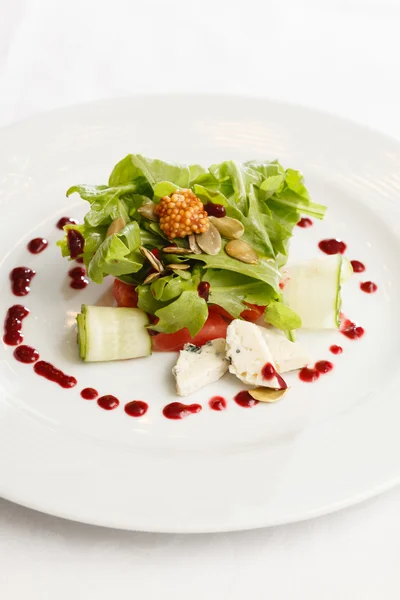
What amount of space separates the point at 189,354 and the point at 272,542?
1073 millimetres

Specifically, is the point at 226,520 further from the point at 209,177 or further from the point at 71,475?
the point at 209,177

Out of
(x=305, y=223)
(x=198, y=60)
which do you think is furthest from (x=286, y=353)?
(x=198, y=60)

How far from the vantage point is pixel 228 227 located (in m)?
3.88

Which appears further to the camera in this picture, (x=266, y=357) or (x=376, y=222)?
(x=376, y=222)

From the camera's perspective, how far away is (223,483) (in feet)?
10.1

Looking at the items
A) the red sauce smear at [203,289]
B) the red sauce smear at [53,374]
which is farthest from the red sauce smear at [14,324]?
the red sauce smear at [203,289]

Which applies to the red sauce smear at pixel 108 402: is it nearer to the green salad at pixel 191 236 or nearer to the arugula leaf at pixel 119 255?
the green salad at pixel 191 236

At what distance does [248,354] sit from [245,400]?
0.22m

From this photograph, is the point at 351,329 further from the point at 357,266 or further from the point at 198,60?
the point at 198,60

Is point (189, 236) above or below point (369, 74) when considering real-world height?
below

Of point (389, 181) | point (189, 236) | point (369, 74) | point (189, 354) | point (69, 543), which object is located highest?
point (369, 74)

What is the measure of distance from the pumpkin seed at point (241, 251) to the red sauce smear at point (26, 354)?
3.70ft

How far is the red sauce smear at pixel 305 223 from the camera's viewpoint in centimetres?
471

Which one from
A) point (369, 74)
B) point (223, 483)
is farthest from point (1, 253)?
point (369, 74)
